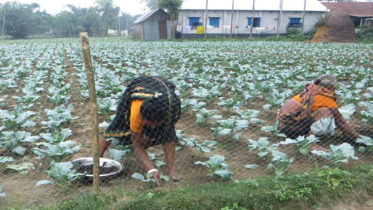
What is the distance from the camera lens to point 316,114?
3.62m

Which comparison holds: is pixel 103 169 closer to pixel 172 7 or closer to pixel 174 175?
pixel 174 175

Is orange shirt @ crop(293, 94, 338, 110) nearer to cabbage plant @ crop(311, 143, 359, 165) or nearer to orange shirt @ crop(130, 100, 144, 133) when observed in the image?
cabbage plant @ crop(311, 143, 359, 165)

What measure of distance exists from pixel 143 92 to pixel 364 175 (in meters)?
2.10

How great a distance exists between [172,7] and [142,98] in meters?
26.9

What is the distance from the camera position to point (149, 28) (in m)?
29.7

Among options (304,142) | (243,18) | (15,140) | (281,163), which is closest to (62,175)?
(15,140)

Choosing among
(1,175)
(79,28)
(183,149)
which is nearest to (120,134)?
(183,149)

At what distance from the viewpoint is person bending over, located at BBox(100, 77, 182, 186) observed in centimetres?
247

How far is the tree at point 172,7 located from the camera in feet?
90.4

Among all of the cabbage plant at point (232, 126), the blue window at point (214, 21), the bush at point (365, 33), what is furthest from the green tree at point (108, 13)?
the cabbage plant at point (232, 126)

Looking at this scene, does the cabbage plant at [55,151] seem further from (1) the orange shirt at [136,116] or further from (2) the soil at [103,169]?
(1) the orange shirt at [136,116]

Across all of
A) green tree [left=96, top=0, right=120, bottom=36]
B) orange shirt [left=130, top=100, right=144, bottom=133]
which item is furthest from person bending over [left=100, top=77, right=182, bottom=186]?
green tree [left=96, top=0, right=120, bottom=36]

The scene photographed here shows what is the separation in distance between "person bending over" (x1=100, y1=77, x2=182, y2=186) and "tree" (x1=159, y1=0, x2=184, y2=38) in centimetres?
2610

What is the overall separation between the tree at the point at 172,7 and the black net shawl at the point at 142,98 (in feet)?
85.6
